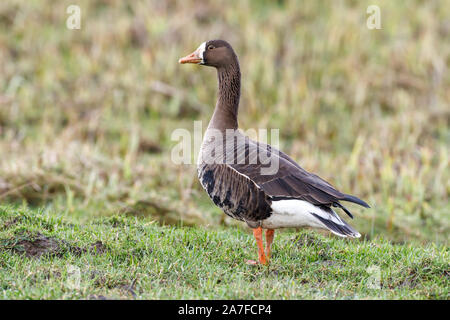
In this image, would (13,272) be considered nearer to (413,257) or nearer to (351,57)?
(413,257)

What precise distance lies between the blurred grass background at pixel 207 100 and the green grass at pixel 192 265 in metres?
2.04

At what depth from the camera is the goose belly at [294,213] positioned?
17.9ft

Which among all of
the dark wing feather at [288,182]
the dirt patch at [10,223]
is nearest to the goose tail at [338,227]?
the dark wing feather at [288,182]

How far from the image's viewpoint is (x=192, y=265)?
5.57 m

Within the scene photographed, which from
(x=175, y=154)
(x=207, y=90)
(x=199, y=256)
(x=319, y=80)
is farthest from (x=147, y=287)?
(x=319, y=80)

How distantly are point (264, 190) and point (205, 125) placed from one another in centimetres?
677

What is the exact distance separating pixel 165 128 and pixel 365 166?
3.89 m

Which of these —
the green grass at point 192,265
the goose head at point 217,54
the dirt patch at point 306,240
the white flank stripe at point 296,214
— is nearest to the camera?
the green grass at point 192,265

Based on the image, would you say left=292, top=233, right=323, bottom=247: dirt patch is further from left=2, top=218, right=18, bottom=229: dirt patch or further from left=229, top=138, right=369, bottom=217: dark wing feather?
left=2, top=218, right=18, bottom=229: dirt patch

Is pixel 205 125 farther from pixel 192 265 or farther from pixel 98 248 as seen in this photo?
pixel 192 265

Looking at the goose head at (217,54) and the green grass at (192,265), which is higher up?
the goose head at (217,54)

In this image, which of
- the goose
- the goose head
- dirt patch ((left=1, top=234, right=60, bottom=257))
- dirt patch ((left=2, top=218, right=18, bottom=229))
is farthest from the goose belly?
dirt patch ((left=2, top=218, right=18, bottom=229))

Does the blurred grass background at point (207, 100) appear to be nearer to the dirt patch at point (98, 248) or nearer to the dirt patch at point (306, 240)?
the dirt patch at point (306, 240)

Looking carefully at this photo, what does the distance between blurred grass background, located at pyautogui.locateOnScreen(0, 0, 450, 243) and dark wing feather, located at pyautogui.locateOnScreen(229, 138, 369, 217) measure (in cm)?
266
